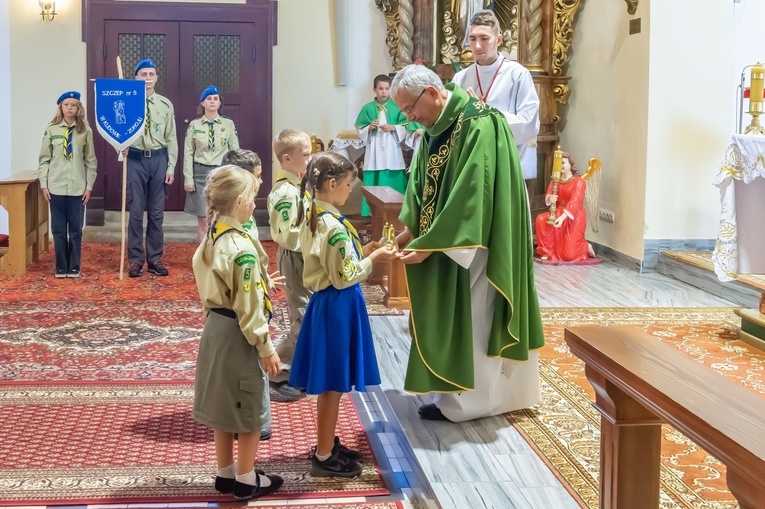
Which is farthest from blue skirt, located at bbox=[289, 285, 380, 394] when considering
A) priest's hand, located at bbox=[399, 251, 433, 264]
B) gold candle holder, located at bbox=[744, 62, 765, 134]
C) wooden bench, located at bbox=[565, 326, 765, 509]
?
gold candle holder, located at bbox=[744, 62, 765, 134]

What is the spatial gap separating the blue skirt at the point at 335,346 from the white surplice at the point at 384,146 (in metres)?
6.56

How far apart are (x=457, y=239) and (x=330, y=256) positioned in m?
0.53

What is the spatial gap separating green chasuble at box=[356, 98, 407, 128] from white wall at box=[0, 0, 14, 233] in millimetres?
3830

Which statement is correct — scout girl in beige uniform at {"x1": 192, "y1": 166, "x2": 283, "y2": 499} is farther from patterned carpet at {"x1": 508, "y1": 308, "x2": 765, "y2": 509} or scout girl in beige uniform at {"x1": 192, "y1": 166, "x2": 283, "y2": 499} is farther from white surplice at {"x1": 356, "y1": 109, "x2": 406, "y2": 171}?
white surplice at {"x1": 356, "y1": 109, "x2": 406, "y2": 171}

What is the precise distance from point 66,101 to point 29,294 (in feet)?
5.78

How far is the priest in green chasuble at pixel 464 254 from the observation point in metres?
3.82

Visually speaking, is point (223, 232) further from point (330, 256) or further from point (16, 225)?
point (16, 225)

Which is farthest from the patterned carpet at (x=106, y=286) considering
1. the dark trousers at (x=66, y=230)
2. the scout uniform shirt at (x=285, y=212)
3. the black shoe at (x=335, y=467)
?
the black shoe at (x=335, y=467)

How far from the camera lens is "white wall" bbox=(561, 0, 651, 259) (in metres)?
Result: 8.42

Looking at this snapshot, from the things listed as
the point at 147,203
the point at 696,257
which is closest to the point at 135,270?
the point at 147,203

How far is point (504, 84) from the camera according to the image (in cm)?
551

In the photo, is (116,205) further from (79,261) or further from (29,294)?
(29,294)

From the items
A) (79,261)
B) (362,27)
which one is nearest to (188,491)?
(79,261)

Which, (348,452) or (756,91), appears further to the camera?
(756,91)
